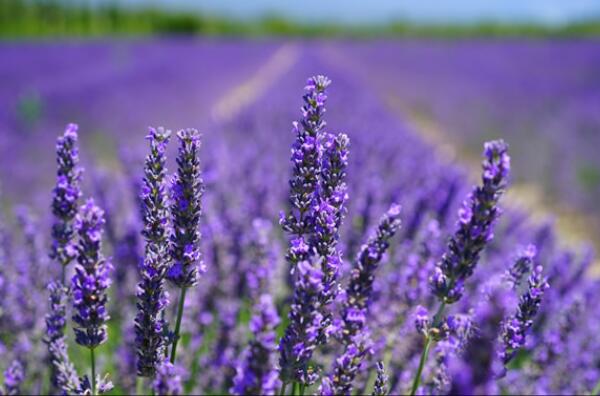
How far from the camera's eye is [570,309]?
7.15 ft

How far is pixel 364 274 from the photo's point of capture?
138 centimetres

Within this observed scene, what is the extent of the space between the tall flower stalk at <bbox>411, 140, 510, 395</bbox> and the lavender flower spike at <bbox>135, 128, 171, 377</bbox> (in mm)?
606

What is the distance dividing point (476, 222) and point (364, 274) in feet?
1.04

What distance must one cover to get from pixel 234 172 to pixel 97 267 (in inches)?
161

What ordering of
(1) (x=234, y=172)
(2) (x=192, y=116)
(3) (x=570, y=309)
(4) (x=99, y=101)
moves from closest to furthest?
(3) (x=570, y=309) → (1) (x=234, y=172) → (4) (x=99, y=101) → (2) (x=192, y=116)

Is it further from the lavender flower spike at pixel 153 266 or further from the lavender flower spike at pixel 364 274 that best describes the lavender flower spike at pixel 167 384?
the lavender flower spike at pixel 364 274

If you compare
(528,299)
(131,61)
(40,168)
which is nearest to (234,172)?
(40,168)

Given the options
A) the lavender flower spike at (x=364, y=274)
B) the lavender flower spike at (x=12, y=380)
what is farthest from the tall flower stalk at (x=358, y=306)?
the lavender flower spike at (x=12, y=380)

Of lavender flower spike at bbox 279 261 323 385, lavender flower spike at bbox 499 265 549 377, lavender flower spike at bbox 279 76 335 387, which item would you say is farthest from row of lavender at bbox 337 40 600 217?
lavender flower spike at bbox 279 261 323 385

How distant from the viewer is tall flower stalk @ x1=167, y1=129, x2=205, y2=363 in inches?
48.7

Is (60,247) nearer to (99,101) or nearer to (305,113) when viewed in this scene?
(305,113)

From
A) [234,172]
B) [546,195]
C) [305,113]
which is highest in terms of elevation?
[305,113]

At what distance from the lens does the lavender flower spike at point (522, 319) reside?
1.31 meters

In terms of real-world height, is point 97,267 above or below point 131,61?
below
